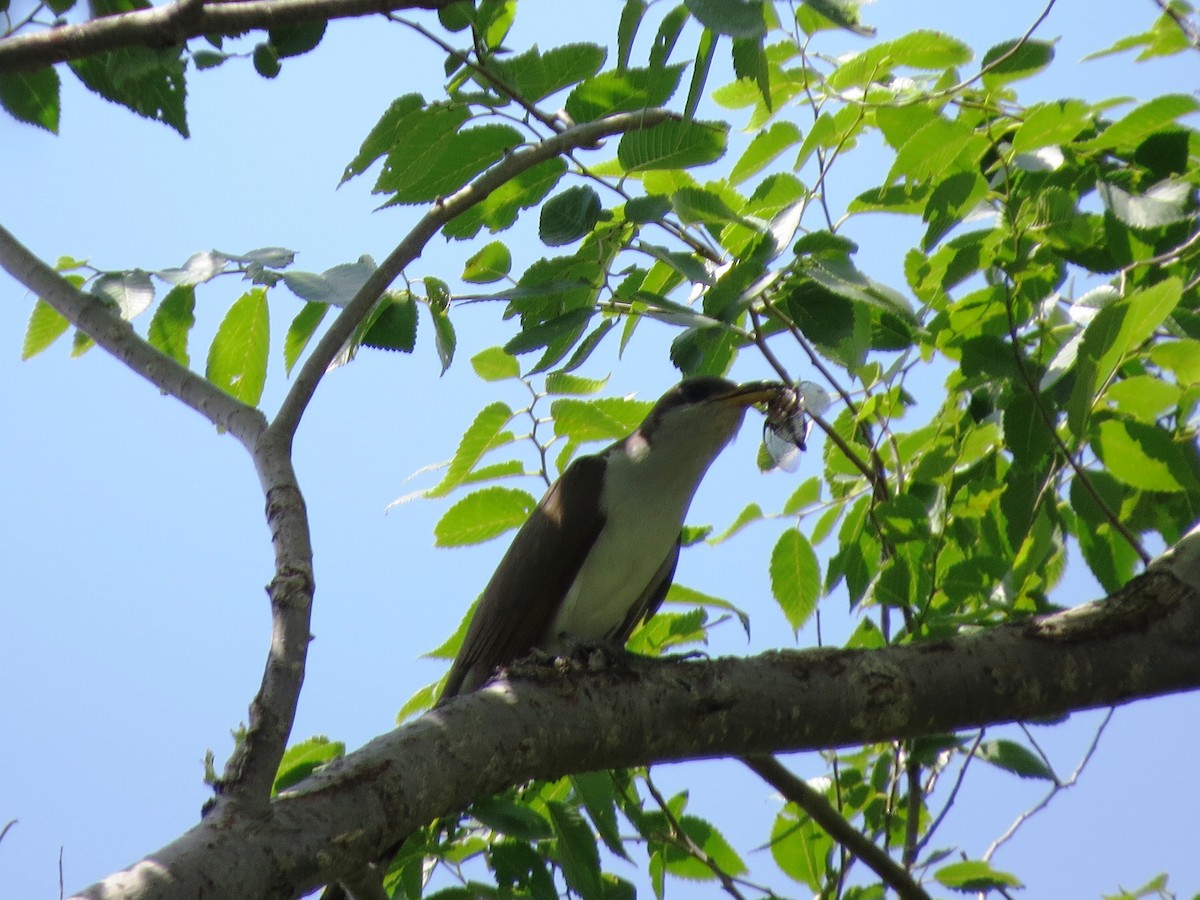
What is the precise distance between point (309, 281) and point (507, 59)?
76 cm

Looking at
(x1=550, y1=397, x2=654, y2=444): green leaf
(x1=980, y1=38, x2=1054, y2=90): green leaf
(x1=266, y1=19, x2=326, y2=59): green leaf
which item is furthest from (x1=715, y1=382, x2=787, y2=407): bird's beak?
(x1=266, y1=19, x2=326, y2=59): green leaf

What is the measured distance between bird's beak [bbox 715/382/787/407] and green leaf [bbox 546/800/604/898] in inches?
66.6

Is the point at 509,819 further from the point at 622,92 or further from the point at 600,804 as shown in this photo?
the point at 622,92

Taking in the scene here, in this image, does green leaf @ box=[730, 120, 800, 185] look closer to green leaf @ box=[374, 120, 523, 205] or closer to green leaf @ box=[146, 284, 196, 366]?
green leaf @ box=[374, 120, 523, 205]

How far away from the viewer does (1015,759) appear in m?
3.57

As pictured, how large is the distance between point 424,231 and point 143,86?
0.73 metres

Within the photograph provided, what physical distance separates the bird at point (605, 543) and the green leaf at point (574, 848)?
42.0 inches

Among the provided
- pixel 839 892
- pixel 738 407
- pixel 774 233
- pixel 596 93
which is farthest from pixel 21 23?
pixel 839 892

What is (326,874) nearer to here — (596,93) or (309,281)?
(309,281)

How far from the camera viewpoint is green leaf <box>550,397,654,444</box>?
3.86 m

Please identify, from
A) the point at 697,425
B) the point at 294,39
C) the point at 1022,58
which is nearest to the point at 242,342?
the point at 294,39

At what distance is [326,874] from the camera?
209 centimetres

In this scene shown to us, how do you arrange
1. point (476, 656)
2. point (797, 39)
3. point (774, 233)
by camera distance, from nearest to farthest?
point (774, 233), point (797, 39), point (476, 656)

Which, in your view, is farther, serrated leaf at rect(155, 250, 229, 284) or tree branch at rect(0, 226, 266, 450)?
serrated leaf at rect(155, 250, 229, 284)
